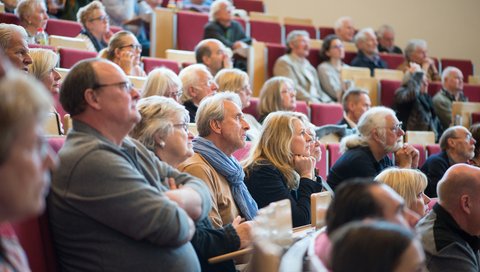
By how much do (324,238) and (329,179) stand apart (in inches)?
78.5

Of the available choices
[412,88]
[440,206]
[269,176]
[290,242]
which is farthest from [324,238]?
[412,88]

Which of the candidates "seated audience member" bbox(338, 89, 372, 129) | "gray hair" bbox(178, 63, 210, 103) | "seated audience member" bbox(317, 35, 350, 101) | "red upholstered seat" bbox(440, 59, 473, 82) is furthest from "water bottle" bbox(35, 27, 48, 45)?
"red upholstered seat" bbox(440, 59, 473, 82)

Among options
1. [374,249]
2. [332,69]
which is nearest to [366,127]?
[332,69]

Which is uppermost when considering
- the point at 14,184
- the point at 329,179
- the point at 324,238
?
the point at 14,184

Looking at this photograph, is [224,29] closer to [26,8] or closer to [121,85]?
[26,8]

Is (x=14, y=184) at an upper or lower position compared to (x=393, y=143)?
upper

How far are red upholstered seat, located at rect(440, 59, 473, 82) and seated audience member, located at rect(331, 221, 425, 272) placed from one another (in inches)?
244

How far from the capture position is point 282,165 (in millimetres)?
2723

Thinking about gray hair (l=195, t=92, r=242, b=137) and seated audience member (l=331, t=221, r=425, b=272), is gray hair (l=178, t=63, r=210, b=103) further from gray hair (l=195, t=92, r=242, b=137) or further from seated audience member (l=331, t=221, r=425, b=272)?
seated audience member (l=331, t=221, r=425, b=272)

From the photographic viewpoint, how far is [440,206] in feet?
7.52

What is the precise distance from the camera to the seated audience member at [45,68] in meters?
2.80

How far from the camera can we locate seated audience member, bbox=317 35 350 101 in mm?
5594

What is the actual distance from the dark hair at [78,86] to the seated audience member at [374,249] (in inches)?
33.2

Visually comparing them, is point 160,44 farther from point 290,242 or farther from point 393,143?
point 290,242
